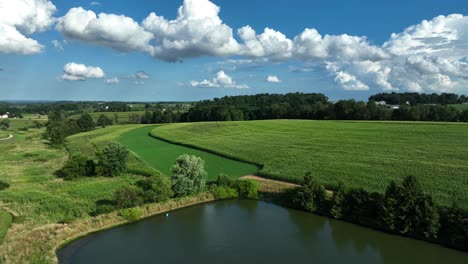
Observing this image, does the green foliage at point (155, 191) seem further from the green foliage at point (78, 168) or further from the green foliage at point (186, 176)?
the green foliage at point (78, 168)

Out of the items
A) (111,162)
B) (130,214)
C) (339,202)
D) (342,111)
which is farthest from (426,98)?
(130,214)

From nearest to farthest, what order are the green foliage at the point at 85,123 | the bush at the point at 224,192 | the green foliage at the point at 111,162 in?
the bush at the point at 224,192 → the green foliage at the point at 111,162 → the green foliage at the point at 85,123

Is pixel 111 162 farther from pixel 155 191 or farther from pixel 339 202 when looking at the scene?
pixel 339 202

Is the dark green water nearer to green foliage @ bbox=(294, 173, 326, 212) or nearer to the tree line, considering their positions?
the tree line

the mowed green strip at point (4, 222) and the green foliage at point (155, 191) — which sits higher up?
the green foliage at point (155, 191)

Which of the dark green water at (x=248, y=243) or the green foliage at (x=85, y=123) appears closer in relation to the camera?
the dark green water at (x=248, y=243)

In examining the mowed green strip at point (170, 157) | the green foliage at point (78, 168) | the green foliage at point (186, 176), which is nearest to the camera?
the green foliage at point (186, 176)

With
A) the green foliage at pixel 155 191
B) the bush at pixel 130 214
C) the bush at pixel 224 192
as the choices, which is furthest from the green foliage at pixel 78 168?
the bush at pixel 224 192

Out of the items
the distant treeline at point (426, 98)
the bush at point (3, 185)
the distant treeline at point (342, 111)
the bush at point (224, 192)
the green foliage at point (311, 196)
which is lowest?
the bush at point (3, 185)
